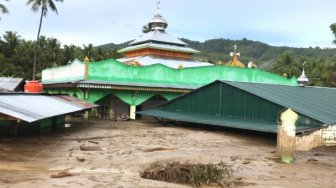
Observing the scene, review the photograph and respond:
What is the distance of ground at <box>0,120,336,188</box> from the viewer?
1126 cm

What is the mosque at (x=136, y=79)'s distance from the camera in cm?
2997

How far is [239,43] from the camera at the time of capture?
585 ft

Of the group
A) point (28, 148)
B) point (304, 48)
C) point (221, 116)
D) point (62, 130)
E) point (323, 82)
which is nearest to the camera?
point (28, 148)

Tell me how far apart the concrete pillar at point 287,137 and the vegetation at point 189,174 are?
14.4ft

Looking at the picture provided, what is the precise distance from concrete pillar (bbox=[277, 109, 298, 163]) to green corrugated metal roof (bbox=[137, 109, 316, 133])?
3158 mm

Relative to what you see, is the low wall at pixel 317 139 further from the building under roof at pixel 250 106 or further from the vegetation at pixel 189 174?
the vegetation at pixel 189 174

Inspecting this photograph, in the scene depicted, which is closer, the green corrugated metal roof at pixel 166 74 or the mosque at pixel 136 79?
the mosque at pixel 136 79

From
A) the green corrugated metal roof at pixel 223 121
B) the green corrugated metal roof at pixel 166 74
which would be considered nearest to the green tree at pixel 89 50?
the green corrugated metal roof at pixel 166 74

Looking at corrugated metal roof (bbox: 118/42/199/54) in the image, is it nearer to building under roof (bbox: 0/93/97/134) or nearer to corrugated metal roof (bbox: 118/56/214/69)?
corrugated metal roof (bbox: 118/56/214/69)

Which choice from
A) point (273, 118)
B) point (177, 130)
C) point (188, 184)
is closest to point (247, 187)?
point (188, 184)

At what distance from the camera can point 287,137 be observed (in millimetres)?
15711

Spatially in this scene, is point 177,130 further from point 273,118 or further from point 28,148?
point 28,148

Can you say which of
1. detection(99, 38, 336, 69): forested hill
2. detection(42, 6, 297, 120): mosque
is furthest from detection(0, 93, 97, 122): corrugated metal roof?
detection(99, 38, 336, 69): forested hill

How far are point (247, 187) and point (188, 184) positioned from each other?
1521 millimetres
